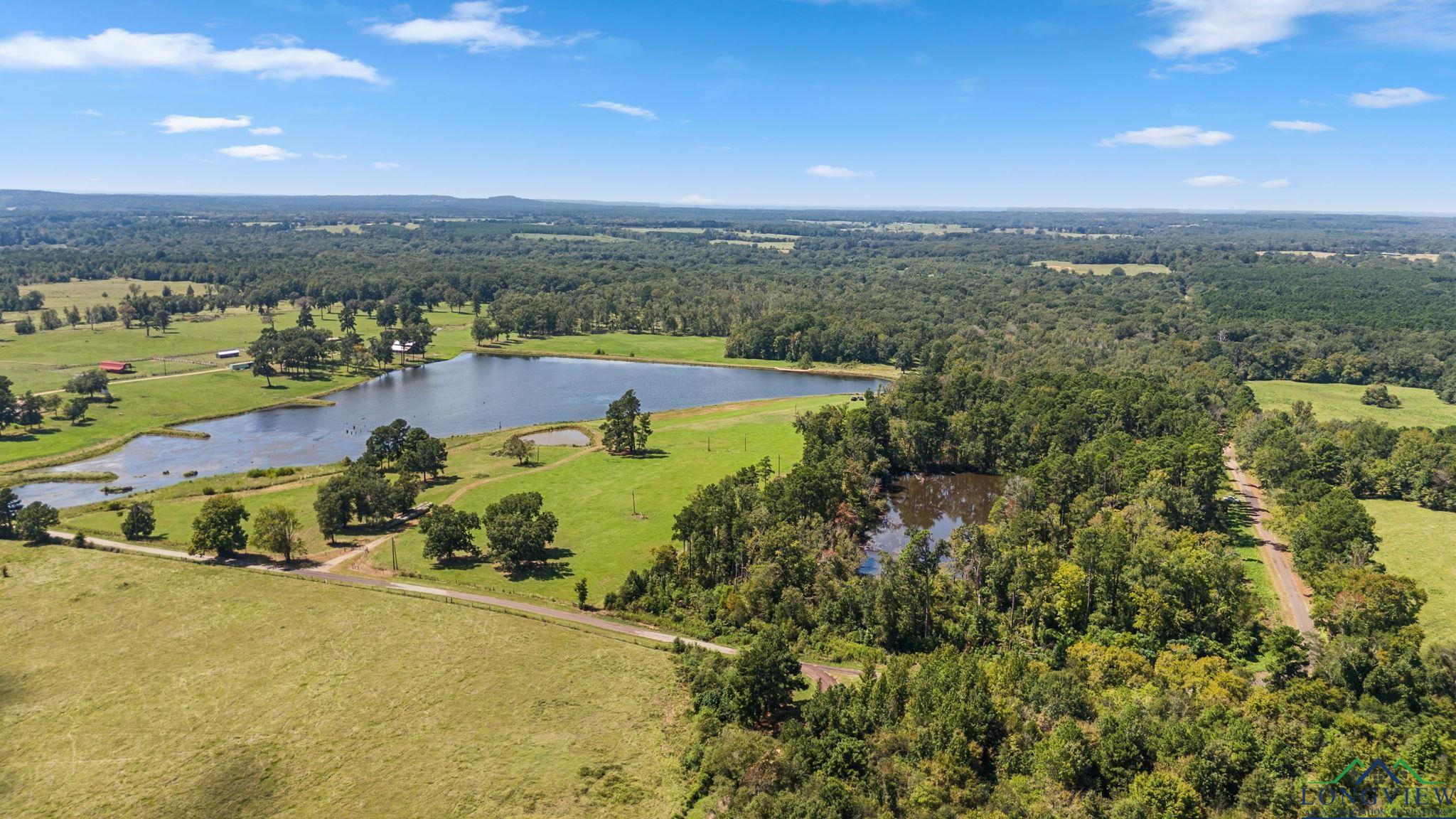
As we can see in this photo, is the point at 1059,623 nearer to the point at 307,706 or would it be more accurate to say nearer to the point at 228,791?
the point at 307,706

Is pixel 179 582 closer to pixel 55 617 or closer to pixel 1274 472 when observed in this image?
pixel 55 617

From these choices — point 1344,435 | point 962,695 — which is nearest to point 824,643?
point 962,695

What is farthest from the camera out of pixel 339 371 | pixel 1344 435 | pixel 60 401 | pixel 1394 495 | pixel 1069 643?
pixel 339 371

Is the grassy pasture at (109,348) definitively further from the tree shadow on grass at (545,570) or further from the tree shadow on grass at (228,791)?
the tree shadow on grass at (228,791)

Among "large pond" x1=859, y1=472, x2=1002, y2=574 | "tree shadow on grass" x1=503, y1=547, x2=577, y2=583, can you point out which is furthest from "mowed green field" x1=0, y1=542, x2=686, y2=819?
"large pond" x1=859, y1=472, x2=1002, y2=574

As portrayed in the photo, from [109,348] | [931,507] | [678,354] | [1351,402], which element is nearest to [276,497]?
[931,507]

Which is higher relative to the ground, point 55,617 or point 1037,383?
point 1037,383
